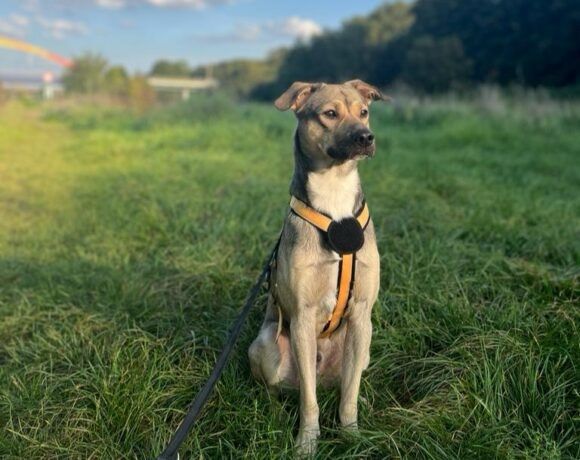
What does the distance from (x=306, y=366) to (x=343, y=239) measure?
57 centimetres

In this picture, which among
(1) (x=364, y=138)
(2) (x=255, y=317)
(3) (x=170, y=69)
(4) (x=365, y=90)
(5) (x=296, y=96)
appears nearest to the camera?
(1) (x=364, y=138)

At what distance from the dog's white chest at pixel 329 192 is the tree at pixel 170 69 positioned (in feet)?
248

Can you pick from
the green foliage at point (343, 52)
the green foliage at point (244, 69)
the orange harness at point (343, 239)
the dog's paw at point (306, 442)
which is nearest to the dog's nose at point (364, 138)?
the orange harness at point (343, 239)

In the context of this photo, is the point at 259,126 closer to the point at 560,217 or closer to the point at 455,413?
the point at 560,217

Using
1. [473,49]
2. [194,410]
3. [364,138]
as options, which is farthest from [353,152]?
[473,49]

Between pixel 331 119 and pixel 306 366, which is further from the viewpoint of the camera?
pixel 331 119

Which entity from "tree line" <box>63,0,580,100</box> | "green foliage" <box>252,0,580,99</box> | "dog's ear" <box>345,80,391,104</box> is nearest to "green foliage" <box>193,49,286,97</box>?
"tree line" <box>63,0,580,100</box>

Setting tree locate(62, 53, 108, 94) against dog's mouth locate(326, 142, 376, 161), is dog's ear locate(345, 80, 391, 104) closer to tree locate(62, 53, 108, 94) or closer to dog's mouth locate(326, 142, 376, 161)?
dog's mouth locate(326, 142, 376, 161)

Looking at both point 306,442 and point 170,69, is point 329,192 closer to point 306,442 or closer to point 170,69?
point 306,442

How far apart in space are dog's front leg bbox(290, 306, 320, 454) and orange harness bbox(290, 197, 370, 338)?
0.14 meters

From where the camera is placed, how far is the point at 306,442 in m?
2.35

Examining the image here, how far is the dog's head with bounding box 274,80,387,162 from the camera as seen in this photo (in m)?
2.34

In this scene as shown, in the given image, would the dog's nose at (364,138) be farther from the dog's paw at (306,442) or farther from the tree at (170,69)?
the tree at (170,69)

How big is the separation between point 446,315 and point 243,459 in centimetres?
138
